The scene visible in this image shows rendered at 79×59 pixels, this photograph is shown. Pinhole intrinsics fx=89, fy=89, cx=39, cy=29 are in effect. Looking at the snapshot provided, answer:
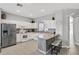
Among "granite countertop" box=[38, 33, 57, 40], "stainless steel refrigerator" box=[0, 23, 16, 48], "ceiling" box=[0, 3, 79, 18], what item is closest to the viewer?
"ceiling" box=[0, 3, 79, 18]

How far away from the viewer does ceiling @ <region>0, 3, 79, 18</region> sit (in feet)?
6.22

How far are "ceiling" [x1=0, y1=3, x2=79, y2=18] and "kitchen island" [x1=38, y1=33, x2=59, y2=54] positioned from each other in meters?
0.51

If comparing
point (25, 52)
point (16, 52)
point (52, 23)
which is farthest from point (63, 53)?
point (16, 52)

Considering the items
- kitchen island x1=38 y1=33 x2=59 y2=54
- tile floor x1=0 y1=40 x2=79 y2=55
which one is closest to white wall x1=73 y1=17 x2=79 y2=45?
tile floor x1=0 y1=40 x2=79 y2=55

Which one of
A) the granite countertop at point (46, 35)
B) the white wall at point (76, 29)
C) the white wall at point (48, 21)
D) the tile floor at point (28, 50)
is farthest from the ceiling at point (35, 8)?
the tile floor at point (28, 50)

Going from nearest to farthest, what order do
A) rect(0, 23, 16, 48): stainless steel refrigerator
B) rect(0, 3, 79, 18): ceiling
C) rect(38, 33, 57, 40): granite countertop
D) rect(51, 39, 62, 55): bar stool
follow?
rect(0, 3, 79, 18): ceiling
rect(51, 39, 62, 55): bar stool
rect(38, 33, 57, 40): granite countertop
rect(0, 23, 16, 48): stainless steel refrigerator

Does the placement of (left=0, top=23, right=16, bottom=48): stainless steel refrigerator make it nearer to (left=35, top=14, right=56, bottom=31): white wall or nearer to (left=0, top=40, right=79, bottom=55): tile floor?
(left=0, top=40, right=79, bottom=55): tile floor

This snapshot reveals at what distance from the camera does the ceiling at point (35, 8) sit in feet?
6.22

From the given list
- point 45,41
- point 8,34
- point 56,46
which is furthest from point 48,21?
point 8,34

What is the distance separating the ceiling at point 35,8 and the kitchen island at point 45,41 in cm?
51

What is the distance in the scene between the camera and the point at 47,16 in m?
2.12

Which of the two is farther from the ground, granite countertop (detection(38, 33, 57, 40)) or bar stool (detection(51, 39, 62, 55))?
granite countertop (detection(38, 33, 57, 40))

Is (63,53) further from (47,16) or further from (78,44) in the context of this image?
(47,16)

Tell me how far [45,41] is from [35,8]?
821 mm
